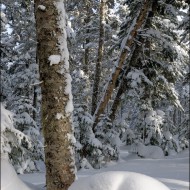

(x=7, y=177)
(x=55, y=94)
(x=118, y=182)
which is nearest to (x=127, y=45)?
(x=55, y=94)

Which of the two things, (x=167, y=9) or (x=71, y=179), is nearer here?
(x=71, y=179)

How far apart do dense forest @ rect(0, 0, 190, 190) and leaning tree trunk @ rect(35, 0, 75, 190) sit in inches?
0.4

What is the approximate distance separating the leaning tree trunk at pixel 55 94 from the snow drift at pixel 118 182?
0.53m

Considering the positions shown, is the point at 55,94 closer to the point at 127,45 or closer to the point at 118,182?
the point at 118,182

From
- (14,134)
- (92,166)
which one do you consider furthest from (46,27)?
(92,166)

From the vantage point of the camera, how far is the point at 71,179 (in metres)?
4.02

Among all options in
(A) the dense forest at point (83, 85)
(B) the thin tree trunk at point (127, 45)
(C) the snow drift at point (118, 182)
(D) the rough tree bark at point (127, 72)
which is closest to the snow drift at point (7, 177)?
→ (A) the dense forest at point (83, 85)

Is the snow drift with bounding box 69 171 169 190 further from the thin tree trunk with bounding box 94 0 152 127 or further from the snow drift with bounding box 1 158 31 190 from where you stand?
the thin tree trunk with bounding box 94 0 152 127

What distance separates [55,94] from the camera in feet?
13.2

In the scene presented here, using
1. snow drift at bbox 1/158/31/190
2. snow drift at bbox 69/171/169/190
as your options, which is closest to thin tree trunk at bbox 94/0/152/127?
snow drift at bbox 69/171/169/190

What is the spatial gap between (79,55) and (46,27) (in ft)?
73.0

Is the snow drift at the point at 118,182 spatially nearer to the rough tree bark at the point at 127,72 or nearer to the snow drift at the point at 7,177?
the snow drift at the point at 7,177

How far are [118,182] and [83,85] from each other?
19.0 m

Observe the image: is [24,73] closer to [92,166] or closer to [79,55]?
[92,166]
